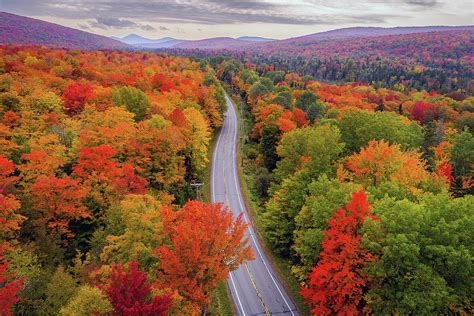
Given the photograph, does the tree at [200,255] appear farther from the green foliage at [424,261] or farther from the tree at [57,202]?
the tree at [57,202]

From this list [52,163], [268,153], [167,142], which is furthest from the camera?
[268,153]

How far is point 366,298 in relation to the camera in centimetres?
2078

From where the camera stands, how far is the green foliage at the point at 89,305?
1747 cm

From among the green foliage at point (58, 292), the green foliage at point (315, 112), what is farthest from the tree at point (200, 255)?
the green foliage at point (315, 112)

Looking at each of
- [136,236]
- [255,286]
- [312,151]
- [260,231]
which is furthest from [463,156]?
[136,236]

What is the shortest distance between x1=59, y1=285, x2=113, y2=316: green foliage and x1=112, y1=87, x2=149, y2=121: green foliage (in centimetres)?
3760

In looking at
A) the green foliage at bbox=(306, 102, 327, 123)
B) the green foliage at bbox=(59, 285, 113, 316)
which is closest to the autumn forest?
the green foliage at bbox=(59, 285, 113, 316)

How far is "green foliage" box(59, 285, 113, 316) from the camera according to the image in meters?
17.5

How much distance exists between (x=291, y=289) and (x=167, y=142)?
20641 mm

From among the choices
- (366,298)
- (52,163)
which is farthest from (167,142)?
(366,298)

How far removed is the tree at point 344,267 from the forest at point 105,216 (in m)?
5.30

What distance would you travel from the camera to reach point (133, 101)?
175ft

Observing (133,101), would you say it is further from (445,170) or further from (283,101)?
(445,170)

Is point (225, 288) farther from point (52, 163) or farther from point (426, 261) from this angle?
point (52, 163)
